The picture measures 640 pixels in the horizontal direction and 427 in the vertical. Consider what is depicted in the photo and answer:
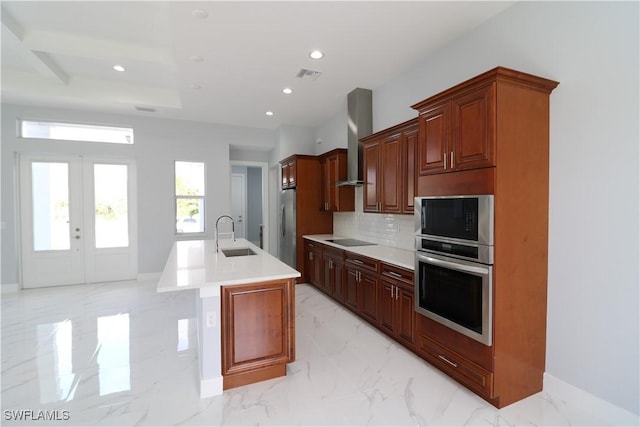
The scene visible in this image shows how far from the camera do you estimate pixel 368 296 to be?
3.47 metres

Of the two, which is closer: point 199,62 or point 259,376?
point 259,376

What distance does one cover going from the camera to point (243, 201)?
28.1 ft

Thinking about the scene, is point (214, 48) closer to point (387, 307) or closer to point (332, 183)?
point (332, 183)

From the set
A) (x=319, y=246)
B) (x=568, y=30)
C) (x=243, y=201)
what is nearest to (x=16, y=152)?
(x=243, y=201)

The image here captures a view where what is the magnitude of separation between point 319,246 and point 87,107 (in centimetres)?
457

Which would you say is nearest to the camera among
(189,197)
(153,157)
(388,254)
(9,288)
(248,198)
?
(388,254)

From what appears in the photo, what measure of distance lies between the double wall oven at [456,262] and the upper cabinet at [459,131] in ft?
0.88

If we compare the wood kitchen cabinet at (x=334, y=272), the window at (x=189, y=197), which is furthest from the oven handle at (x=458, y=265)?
the window at (x=189, y=197)

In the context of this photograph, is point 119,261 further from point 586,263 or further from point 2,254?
point 586,263

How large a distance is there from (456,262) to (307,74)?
9.43 ft

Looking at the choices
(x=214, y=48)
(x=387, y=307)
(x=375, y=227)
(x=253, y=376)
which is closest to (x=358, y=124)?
(x=375, y=227)

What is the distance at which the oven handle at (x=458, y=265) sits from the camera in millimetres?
2056

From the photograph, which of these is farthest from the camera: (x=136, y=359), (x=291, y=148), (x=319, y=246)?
(x=291, y=148)

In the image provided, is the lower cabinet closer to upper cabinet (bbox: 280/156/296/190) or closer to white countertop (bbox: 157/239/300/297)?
upper cabinet (bbox: 280/156/296/190)
